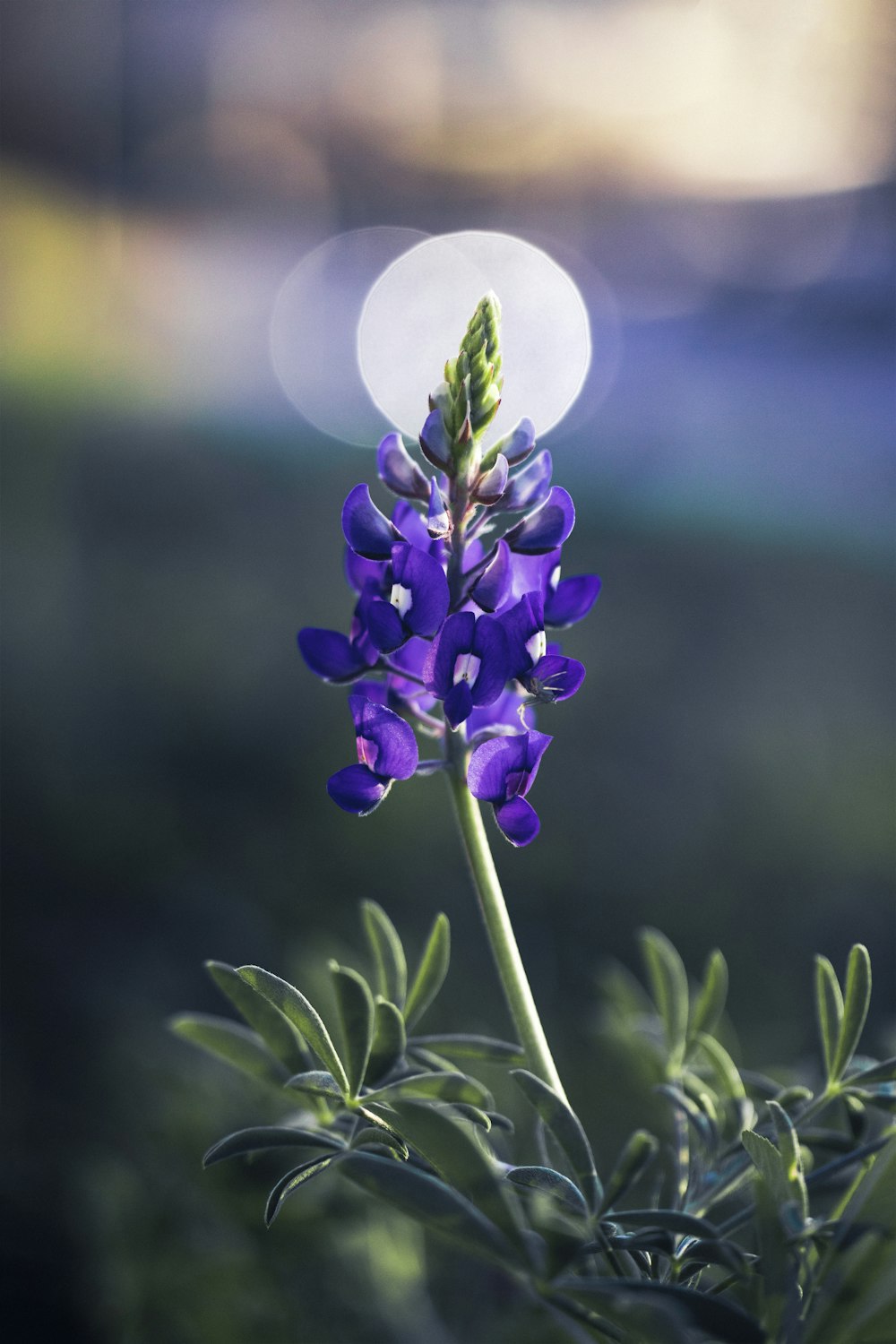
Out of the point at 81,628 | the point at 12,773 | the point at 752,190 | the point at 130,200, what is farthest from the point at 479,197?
the point at 12,773

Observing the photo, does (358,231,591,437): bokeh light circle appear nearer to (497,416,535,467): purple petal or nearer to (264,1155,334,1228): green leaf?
(497,416,535,467): purple petal

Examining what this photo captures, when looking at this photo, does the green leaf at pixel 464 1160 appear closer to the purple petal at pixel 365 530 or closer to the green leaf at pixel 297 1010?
the green leaf at pixel 297 1010

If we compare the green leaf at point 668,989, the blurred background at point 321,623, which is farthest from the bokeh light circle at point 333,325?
Result: the green leaf at point 668,989

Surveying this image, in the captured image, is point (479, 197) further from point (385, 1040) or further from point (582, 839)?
point (385, 1040)

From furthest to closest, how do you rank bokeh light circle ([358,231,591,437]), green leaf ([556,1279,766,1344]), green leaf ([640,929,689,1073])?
1. bokeh light circle ([358,231,591,437])
2. green leaf ([640,929,689,1073])
3. green leaf ([556,1279,766,1344])

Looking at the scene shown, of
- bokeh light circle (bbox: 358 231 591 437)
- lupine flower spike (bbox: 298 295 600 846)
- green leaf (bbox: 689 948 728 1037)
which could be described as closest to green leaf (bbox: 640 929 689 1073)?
green leaf (bbox: 689 948 728 1037)
